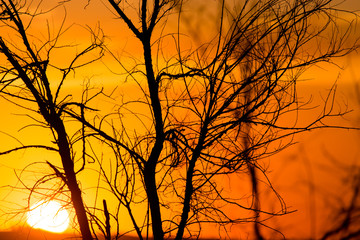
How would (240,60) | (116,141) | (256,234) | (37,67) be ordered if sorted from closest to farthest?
(240,60), (116,141), (37,67), (256,234)

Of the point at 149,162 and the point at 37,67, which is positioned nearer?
the point at 149,162

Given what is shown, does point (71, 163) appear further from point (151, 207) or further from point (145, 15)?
point (145, 15)

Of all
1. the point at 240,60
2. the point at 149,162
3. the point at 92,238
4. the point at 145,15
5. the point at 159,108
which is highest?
the point at 145,15

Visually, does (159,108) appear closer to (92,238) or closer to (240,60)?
(240,60)

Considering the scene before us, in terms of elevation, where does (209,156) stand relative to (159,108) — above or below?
below

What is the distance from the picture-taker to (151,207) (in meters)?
5.36

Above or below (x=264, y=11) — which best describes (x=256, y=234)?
below

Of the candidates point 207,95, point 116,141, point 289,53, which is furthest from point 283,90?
point 116,141

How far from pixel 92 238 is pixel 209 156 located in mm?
1482

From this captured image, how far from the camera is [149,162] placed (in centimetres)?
532

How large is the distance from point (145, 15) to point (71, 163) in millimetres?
1703

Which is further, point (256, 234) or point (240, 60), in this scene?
point (256, 234)

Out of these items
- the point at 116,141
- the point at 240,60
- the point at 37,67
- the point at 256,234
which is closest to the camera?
the point at 240,60

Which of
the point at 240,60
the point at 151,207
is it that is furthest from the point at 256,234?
the point at 240,60
